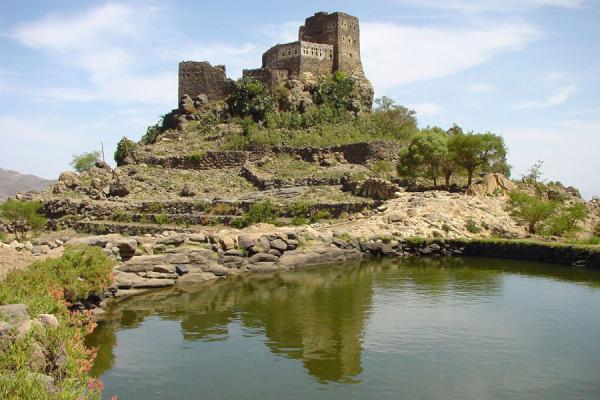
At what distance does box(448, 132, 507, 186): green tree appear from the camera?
125 feet

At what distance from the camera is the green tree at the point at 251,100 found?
178ft

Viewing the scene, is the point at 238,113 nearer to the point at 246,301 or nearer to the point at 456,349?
the point at 246,301

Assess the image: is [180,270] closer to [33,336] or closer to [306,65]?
[33,336]

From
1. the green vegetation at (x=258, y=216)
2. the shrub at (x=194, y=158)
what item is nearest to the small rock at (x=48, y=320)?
the green vegetation at (x=258, y=216)

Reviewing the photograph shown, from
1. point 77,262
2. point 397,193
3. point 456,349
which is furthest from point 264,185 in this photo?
point 456,349

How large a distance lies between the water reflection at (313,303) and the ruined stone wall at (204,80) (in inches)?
1363

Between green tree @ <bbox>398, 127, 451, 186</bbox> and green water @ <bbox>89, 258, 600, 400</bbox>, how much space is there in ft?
52.6

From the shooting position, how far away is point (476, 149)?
38281 millimetres

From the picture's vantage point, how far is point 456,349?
14648 mm

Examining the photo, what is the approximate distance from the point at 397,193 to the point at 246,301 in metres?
19.2

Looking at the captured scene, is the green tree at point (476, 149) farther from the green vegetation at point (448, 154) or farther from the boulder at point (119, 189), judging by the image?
the boulder at point (119, 189)

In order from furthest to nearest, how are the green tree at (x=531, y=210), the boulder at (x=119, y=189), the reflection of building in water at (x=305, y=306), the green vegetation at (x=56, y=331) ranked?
the boulder at (x=119, y=189)
the green tree at (x=531, y=210)
the reflection of building in water at (x=305, y=306)
the green vegetation at (x=56, y=331)

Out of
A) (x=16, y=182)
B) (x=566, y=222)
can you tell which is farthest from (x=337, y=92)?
(x=16, y=182)

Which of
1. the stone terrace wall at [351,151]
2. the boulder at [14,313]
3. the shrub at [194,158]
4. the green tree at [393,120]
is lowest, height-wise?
the boulder at [14,313]
